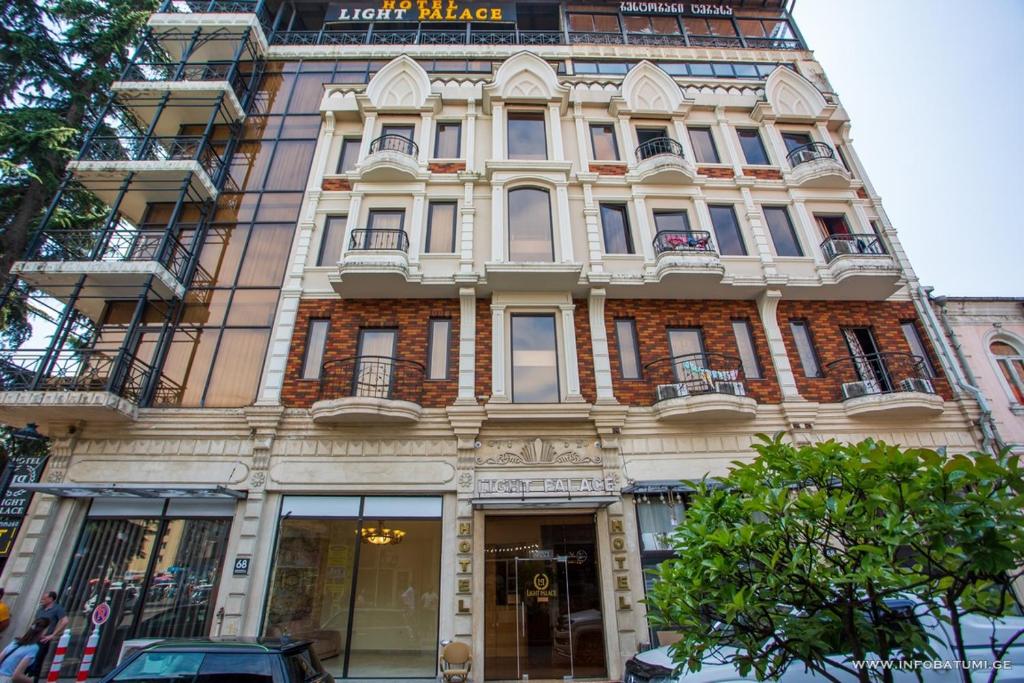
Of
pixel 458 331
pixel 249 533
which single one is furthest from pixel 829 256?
pixel 249 533

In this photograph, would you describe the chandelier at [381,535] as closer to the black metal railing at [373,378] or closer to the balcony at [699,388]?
the black metal railing at [373,378]

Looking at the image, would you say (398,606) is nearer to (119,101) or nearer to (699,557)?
(699,557)

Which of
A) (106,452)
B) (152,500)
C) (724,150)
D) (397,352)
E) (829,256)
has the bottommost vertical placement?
(152,500)

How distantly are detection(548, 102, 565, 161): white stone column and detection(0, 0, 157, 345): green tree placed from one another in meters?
15.0

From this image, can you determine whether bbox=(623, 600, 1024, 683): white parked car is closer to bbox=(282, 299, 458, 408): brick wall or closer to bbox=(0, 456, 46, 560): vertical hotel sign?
bbox=(282, 299, 458, 408): brick wall

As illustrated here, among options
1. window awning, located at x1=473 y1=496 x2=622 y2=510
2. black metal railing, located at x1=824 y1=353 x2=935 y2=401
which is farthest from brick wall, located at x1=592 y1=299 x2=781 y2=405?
window awning, located at x1=473 y1=496 x2=622 y2=510

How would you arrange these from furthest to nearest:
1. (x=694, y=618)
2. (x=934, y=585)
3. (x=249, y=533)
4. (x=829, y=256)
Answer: (x=829, y=256), (x=249, y=533), (x=694, y=618), (x=934, y=585)

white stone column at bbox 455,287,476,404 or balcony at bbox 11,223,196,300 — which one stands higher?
balcony at bbox 11,223,196,300

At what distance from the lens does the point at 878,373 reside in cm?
1252

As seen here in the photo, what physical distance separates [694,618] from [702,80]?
61.5 feet

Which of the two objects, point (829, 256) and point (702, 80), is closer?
point (829, 256)

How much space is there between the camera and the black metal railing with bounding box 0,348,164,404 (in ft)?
36.7

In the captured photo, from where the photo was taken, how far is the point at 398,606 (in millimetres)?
10312

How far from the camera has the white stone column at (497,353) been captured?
37.6 ft
